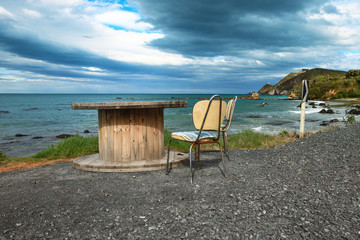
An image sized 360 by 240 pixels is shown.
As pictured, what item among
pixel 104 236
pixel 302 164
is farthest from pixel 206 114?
pixel 302 164

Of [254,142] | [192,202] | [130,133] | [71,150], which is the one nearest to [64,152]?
[71,150]

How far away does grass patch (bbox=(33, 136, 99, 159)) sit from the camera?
6.61 meters

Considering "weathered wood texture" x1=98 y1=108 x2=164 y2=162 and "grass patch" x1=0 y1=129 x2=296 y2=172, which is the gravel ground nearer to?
"weathered wood texture" x1=98 y1=108 x2=164 y2=162

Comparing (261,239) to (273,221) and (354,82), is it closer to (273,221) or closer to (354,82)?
(273,221)

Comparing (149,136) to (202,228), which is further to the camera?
(149,136)

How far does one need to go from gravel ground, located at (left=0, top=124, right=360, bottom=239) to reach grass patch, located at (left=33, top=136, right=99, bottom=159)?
1.70 metres

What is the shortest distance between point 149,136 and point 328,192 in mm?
2998

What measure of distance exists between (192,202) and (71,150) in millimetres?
4849

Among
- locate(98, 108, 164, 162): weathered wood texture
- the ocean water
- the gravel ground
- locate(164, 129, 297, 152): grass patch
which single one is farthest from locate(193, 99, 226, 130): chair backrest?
the ocean water

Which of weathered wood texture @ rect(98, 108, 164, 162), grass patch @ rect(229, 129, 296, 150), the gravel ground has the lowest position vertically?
grass patch @ rect(229, 129, 296, 150)

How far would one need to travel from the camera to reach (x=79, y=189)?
3658 mm

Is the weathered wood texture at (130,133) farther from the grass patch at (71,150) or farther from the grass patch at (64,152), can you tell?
the grass patch at (71,150)

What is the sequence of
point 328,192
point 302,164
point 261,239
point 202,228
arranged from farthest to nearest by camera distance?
1. point 302,164
2. point 328,192
3. point 202,228
4. point 261,239

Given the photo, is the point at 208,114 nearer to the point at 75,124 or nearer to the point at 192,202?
the point at 192,202
